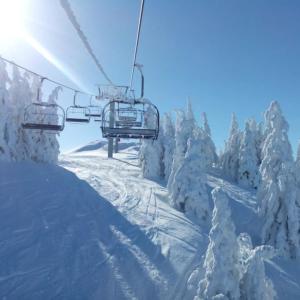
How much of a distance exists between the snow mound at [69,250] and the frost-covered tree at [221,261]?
3965mm

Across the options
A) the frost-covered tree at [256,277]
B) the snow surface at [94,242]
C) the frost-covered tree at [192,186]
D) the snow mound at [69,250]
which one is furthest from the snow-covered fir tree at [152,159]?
the frost-covered tree at [256,277]

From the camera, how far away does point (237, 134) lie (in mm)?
71188

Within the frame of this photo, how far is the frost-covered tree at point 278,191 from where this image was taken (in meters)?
35.8

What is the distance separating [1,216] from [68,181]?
1496 cm

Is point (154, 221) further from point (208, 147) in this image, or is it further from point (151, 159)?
point (208, 147)

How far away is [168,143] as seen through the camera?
6238cm

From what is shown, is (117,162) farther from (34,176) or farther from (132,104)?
(132,104)

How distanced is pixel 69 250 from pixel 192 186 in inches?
759

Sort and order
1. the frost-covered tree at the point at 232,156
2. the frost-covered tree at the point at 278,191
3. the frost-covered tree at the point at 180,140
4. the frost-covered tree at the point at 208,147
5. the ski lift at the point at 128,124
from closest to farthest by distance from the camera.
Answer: the ski lift at the point at 128,124 < the frost-covered tree at the point at 278,191 < the frost-covered tree at the point at 180,140 < the frost-covered tree at the point at 232,156 < the frost-covered tree at the point at 208,147

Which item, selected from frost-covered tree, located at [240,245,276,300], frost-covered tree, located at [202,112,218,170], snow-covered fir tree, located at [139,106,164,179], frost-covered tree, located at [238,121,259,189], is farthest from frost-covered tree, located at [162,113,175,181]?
frost-covered tree, located at [240,245,276,300]

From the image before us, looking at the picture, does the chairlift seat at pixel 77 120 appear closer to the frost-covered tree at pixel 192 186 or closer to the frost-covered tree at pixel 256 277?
the frost-covered tree at pixel 256 277

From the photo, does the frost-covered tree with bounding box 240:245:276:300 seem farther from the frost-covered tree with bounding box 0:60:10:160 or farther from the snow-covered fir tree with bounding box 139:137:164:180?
the snow-covered fir tree with bounding box 139:137:164:180

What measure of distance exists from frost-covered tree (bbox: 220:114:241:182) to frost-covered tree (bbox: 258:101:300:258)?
29748mm

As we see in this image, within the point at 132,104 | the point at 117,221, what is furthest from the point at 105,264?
the point at 132,104
